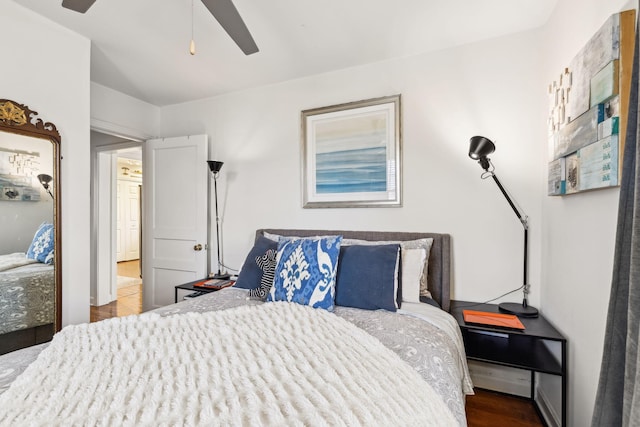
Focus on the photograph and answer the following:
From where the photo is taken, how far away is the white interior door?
324 centimetres

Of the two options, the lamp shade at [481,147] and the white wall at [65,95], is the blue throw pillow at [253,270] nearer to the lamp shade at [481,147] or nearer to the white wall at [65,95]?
the white wall at [65,95]

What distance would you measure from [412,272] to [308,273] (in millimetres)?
692

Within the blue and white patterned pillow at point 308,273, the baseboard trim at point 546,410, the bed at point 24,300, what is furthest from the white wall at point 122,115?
the baseboard trim at point 546,410

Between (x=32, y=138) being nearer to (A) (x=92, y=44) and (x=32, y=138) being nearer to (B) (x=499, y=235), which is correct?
(A) (x=92, y=44)

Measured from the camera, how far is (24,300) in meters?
2.12

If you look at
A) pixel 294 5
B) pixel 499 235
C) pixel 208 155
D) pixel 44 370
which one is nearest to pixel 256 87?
pixel 208 155

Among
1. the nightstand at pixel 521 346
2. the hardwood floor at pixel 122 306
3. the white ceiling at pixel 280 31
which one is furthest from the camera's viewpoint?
the hardwood floor at pixel 122 306

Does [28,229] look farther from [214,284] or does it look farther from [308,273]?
[308,273]

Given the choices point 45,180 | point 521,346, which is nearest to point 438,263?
point 521,346

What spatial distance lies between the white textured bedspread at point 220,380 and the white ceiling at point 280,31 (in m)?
1.88

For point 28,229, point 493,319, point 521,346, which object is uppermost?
point 28,229

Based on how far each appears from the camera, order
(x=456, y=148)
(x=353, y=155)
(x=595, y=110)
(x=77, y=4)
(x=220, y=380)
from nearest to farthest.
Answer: (x=220, y=380), (x=595, y=110), (x=77, y=4), (x=456, y=148), (x=353, y=155)

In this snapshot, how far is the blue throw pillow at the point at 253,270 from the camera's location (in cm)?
223

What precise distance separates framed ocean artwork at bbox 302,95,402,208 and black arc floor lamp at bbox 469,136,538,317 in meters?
0.63
